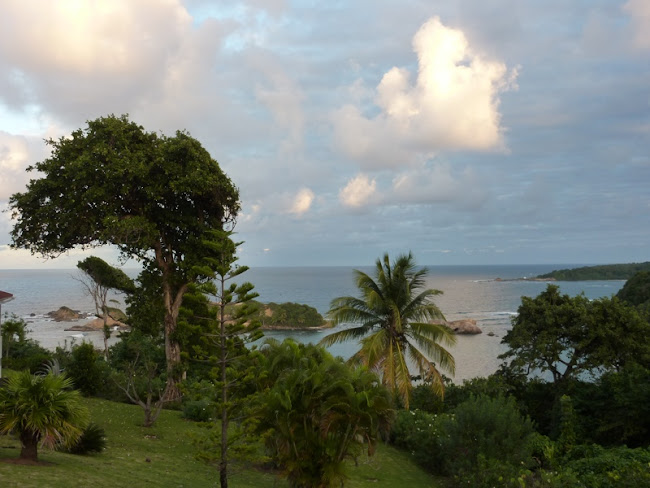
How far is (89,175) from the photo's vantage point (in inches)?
718

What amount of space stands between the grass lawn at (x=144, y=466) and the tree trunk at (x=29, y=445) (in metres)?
0.31

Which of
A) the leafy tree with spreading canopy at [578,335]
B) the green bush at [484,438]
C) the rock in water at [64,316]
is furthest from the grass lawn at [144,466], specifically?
the rock in water at [64,316]

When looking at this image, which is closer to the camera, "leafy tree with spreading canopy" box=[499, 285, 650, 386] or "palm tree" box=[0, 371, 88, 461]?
"palm tree" box=[0, 371, 88, 461]

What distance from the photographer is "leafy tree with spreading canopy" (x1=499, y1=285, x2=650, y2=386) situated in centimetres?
2078

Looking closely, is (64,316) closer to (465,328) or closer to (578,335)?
(465,328)

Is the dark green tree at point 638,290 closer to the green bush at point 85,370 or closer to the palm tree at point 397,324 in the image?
the palm tree at point 397,324

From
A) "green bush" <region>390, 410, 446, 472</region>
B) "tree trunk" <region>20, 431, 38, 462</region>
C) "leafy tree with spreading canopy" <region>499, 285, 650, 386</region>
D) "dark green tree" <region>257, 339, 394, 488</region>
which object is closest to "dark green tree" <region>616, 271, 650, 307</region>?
"leafy tree with spreading canopy" <region>499, 285, 650, 386</region>

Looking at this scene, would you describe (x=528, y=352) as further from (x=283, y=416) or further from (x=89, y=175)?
(x=89, y=175)

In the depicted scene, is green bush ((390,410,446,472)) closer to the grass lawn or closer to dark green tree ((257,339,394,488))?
the grass lawn

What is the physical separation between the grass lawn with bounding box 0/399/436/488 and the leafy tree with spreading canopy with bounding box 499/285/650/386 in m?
7.59

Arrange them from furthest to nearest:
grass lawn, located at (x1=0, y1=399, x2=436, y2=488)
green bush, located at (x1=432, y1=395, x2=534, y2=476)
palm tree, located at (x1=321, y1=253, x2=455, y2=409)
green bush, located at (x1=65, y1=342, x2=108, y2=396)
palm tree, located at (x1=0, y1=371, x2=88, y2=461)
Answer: palm tree, located at (x1=321, y1=253, x2=455, y2=409)
green bush, located at (x1=65, y1=342, x2=108, y2=396)
green bush, located at (x1=432, y1=395, x2=534, y2=476)
palm tree, located at (x1=0, y1=371, x2=88, y2=461)
grass lawn, located at (x1=0, y1=399, x2=436, y2=488)

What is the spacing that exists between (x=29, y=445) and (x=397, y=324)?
503 inches

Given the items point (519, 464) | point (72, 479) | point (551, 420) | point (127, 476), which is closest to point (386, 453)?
point (519, 464)

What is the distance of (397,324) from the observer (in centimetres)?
1925
